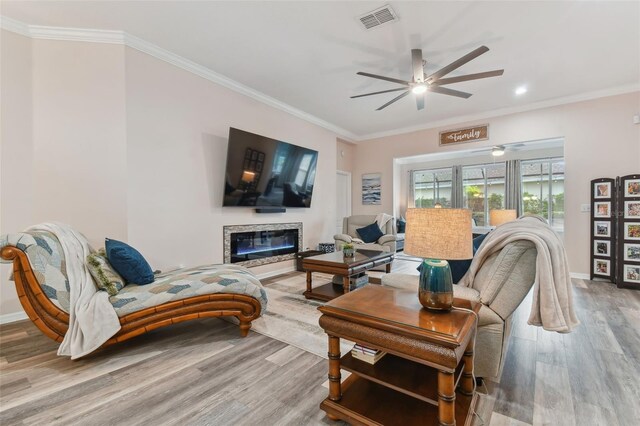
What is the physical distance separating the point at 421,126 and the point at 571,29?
10.7 ft

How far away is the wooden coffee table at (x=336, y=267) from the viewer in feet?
10.4

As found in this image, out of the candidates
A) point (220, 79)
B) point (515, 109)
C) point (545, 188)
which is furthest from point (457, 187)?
point (220, 79)

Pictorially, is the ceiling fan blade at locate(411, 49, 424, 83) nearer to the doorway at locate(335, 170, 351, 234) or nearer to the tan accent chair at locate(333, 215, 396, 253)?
the tan accent chair at locate(333, 215, 396, 253)

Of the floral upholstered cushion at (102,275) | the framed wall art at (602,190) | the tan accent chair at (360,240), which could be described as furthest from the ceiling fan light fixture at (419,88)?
the floral upholstered cushion at (102,275)

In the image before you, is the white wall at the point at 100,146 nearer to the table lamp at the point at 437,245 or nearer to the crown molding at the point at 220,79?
the crown molding at the point at 220,79

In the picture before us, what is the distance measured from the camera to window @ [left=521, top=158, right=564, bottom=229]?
7297 millimetres

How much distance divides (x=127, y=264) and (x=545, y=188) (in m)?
9.33

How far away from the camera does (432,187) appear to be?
358 inches

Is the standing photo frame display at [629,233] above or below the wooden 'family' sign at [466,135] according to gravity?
below

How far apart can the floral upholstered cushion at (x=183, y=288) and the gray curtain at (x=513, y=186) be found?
26.1 feet

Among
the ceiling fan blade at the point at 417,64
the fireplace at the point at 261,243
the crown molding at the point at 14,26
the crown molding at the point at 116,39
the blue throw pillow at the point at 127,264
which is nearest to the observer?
the blue throw pillow at the point at 127,264

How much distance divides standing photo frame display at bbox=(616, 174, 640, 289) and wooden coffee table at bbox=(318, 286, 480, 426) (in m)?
4.26

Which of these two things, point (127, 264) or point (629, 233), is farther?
point (629, 233)

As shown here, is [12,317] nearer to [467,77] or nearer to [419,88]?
[419,88]
